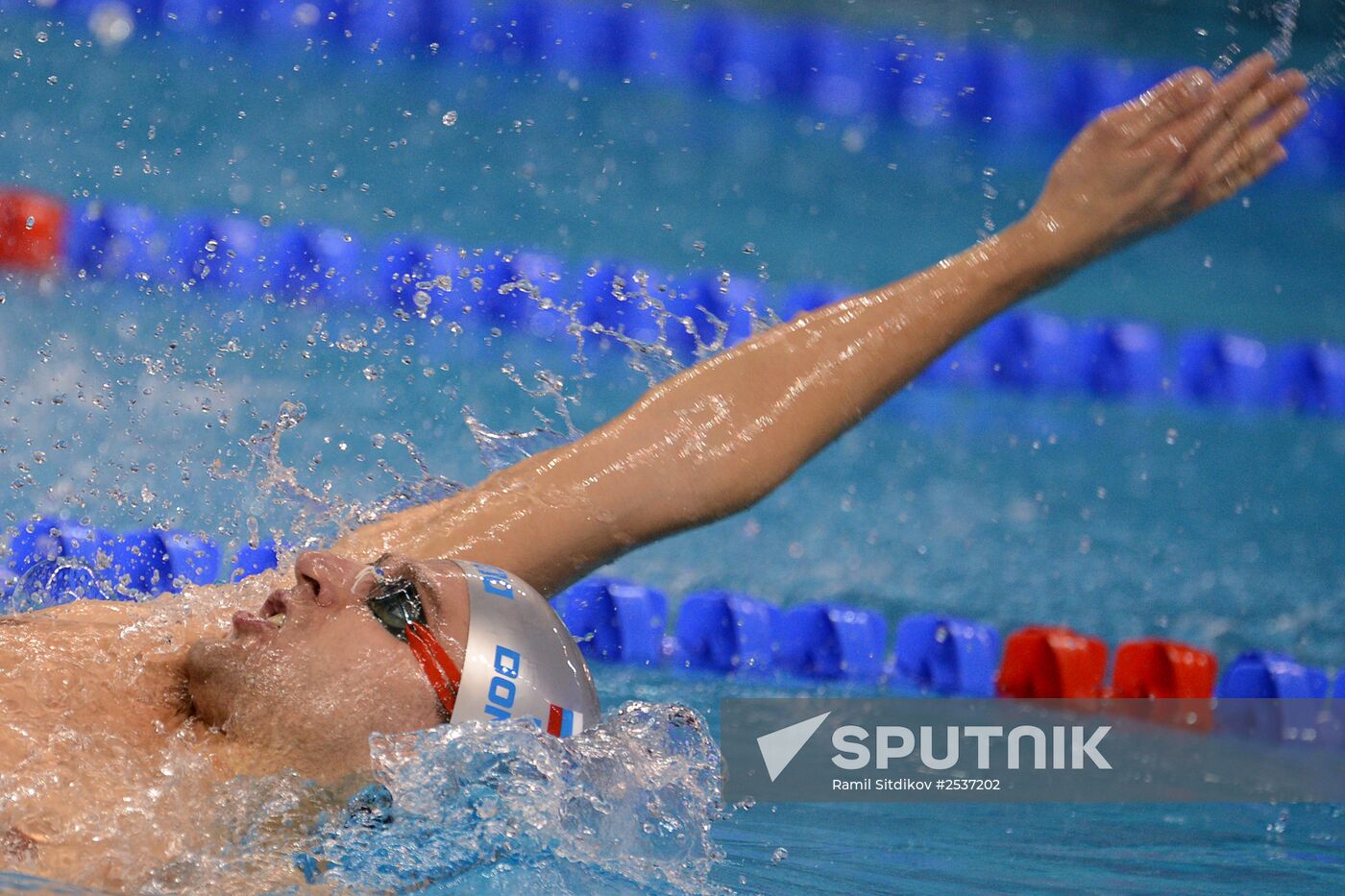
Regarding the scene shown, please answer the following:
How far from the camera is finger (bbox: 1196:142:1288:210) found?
1736mm

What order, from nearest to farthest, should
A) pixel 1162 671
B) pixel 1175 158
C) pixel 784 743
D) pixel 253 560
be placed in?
pixel 1175 158 → pixel 784 743 → pixel 253 560 → pixel 1162 671

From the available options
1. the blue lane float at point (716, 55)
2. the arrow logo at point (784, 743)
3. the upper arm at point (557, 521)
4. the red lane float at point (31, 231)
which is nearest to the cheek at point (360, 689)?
the upper arm at point (557, 521)

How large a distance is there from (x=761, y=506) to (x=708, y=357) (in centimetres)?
221

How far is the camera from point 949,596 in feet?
12.3

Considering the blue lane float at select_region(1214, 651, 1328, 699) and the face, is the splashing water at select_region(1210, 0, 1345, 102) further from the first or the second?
the face

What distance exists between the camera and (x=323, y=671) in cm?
150

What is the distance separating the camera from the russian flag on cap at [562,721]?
1536 mm

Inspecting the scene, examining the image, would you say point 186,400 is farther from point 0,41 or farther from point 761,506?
point 0,41

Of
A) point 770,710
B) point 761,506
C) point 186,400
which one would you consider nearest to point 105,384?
point 186,400

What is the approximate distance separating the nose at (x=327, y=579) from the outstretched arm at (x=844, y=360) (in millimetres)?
251

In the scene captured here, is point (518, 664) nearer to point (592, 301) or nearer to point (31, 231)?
point (592, 301)

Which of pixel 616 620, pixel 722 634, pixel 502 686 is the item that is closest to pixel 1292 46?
pixel 722 634

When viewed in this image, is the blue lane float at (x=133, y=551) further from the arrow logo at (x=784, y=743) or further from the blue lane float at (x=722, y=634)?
the arrow logo at (x=784, y=743)

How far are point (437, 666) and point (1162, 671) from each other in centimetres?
218
